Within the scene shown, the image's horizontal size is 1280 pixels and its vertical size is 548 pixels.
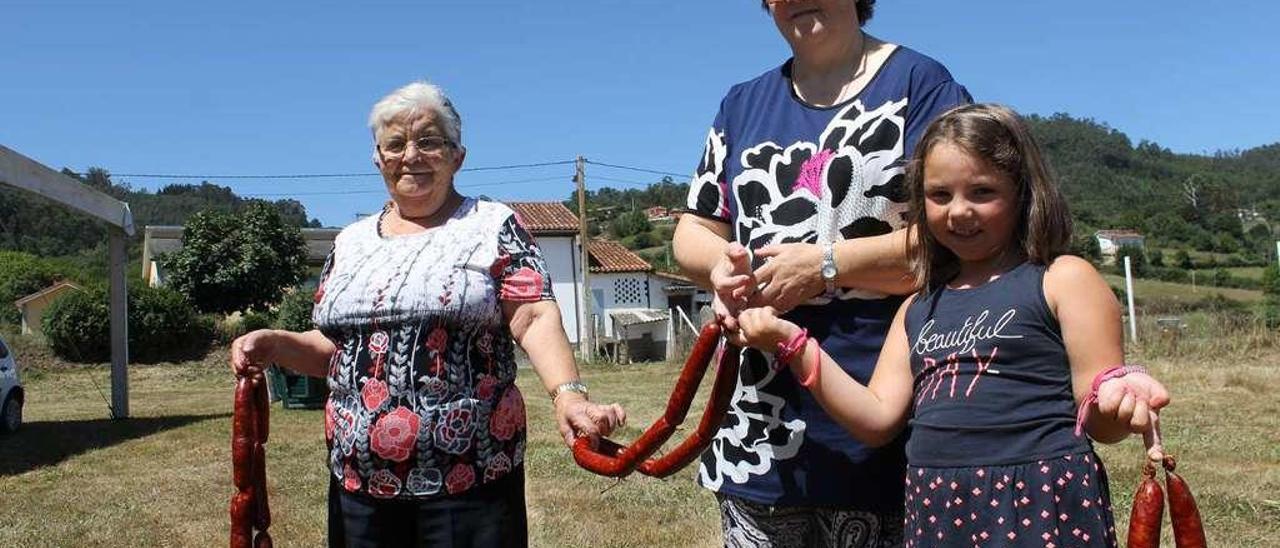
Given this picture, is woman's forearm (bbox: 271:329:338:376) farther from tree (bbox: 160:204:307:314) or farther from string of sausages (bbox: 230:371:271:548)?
tree (bbox: 160:204:307:314)

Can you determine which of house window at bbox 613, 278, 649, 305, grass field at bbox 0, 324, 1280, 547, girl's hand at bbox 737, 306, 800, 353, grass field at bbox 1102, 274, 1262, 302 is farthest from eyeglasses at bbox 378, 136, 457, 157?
grass field at bbox 1102, 274, 1262, 302

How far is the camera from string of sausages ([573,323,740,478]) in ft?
7.38

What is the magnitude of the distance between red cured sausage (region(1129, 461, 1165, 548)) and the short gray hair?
6.19 ft

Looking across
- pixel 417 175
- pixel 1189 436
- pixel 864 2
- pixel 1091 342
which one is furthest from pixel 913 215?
pixel 1189 436

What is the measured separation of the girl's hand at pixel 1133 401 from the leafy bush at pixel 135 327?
28.3m

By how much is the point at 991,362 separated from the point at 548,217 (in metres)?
41.6

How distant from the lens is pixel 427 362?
265 centimetres

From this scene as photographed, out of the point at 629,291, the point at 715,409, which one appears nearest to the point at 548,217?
the point at 629,291

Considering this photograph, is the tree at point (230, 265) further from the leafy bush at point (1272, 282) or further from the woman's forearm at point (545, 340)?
the woman's forearm at point (545, 340)

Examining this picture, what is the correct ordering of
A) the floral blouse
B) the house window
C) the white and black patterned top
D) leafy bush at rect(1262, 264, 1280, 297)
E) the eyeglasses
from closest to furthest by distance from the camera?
the white and black patterned top < the floral blouse < the eyeglasses < leafy bush at rect(1262, 264, 1280, 297) < the house window

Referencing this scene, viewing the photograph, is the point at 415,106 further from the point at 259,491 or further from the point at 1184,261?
the point at 1184,261

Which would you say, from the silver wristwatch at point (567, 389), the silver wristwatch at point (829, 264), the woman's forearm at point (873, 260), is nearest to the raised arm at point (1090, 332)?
the woman's forearm at point (873, 260)

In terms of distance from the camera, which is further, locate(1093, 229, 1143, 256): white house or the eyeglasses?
locate(1093, 229, 1143, 256): white house

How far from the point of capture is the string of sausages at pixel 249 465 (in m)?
2.84
